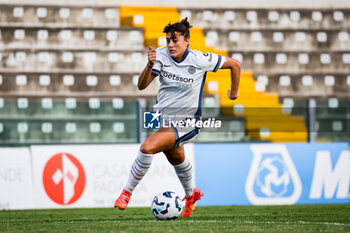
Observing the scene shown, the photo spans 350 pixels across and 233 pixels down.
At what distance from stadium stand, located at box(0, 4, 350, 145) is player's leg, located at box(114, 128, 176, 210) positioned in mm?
7593

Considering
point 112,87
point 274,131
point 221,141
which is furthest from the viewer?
point 112,87

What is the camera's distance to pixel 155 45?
18.3 metres

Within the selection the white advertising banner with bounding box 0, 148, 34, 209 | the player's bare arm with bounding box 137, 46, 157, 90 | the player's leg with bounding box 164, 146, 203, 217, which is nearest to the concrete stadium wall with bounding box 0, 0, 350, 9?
the white advertising banner with bounding box 0, 148, 34, 209

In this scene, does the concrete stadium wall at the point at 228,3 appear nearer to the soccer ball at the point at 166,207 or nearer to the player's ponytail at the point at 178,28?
the player's ponytail at the point at 178,28

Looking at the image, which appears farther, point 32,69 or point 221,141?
point 32,69

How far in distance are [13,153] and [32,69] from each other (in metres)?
7.61

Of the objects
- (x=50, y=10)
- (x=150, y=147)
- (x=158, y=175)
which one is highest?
(x=50, y=10)

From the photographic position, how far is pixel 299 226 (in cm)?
547

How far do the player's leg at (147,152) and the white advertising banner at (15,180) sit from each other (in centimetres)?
426

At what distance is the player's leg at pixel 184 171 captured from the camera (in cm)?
639

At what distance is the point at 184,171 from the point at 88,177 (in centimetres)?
378

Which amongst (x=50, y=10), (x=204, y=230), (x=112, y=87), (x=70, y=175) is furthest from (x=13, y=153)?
(x=50, y=10)

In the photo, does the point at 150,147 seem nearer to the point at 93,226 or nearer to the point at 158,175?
the point at 93,226

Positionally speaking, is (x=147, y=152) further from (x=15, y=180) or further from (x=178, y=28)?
(x=15, y=180)
